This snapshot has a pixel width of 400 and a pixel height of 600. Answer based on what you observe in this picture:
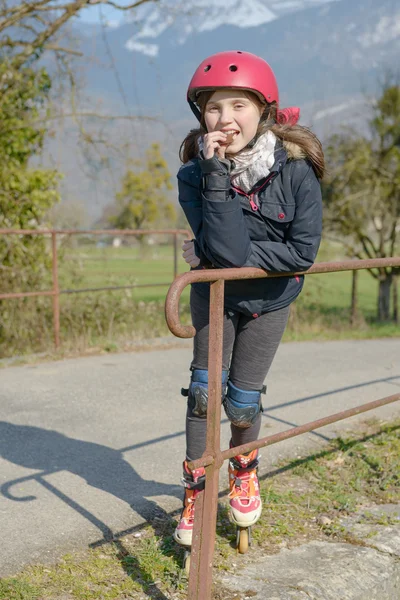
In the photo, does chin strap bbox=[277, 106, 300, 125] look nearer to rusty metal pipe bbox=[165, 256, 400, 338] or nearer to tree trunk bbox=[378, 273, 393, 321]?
rusty metal pipe bbox=[165, 256, 400, 338]

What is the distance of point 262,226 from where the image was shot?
239 centimetres

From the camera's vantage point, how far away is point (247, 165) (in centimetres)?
231

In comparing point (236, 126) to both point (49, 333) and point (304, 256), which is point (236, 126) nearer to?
point (304, 256)

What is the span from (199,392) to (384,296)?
47.5 ft

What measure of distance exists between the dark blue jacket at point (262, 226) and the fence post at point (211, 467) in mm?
197

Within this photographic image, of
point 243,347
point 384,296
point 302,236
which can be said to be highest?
point 302,236

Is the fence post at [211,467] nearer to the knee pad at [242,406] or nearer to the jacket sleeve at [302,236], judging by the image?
the jacket sleeve at [302,236]

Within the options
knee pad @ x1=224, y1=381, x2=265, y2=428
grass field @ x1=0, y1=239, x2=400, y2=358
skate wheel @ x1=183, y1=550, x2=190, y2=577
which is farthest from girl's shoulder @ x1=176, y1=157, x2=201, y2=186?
grass field @ x1=0, y1=239, x2=400, y2=358

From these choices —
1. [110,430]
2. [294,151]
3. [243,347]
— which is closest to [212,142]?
[294,151]

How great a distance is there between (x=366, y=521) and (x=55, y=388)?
2.83 meters

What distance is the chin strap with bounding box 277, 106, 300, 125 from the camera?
2473 mm

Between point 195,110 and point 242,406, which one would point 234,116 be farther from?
point 242,406

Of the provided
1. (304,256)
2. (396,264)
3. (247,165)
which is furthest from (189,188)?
(396,264)

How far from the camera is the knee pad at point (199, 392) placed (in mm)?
2441
